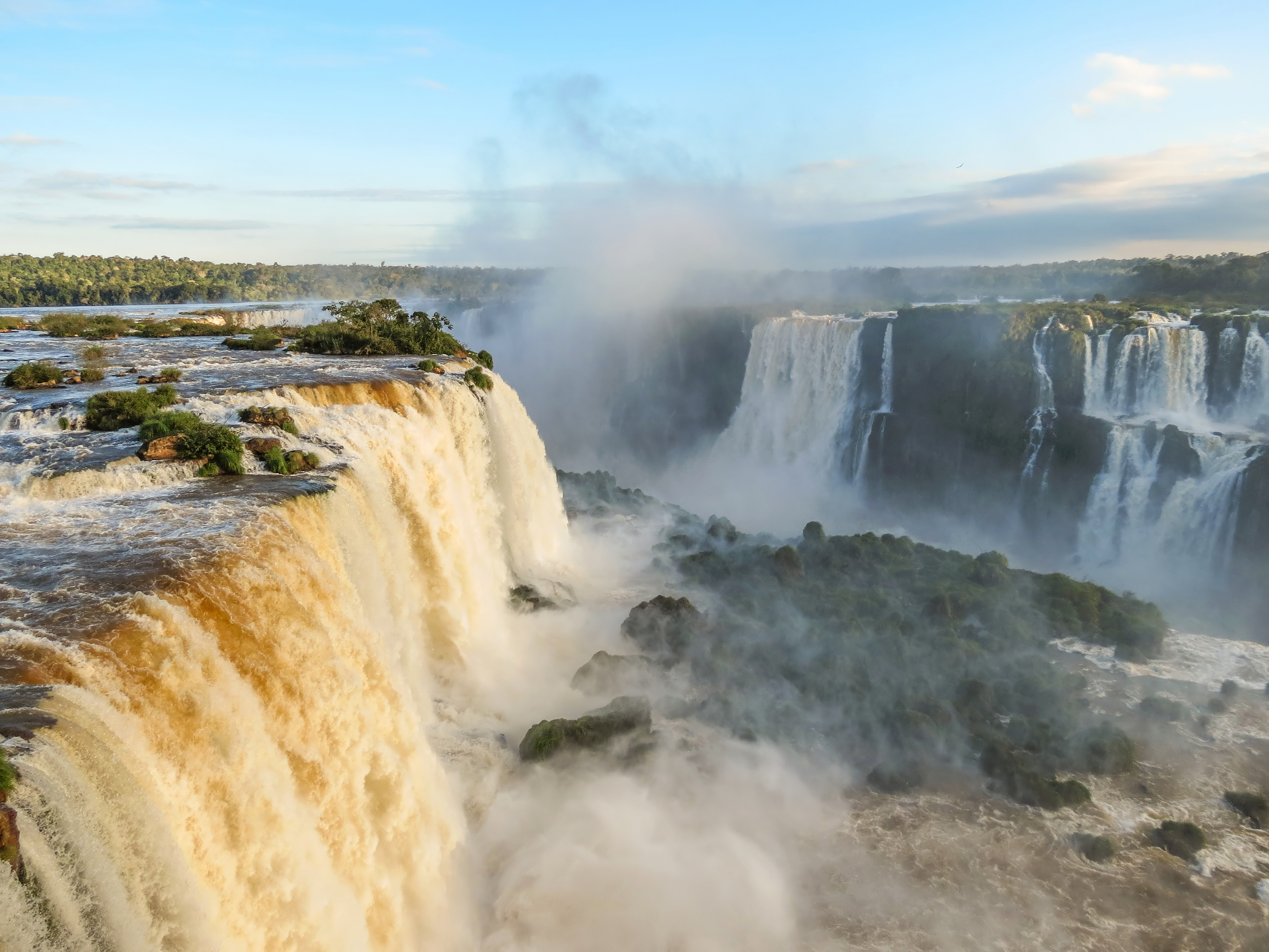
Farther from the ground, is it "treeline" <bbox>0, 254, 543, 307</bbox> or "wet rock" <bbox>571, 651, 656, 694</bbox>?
"treeline" <bbox>0, 254, 543, 307</bbox>

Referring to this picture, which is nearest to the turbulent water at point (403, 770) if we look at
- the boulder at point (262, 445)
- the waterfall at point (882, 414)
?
the boulder at point (262, 445)

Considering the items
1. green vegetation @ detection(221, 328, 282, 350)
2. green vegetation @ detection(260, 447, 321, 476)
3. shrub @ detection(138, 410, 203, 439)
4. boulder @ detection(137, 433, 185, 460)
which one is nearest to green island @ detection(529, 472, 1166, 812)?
green vegetation @ detection(260, 447, 321, 476)

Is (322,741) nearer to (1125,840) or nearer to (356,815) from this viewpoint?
(356,815)

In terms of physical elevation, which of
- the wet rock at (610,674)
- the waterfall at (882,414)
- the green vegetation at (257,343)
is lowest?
the wet rock at (610,674)

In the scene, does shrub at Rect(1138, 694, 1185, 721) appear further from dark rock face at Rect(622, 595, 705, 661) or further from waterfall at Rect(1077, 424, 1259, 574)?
waterfall at Rect(1077, 424, 1259, 574)

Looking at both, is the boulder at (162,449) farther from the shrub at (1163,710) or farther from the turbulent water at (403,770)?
the shrub at (1163,710)
